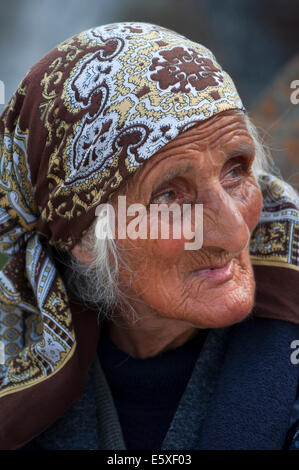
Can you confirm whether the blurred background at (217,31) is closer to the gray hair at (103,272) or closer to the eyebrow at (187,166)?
the gray hair at (103,272)

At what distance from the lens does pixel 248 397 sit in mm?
1596

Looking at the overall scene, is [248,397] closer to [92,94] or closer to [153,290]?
[153,290]

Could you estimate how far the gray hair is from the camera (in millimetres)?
1643

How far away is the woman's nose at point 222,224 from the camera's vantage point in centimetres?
154

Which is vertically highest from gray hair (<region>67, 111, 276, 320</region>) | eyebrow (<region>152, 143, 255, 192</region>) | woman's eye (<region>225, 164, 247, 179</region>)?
eyebrow (<region>152, 143, 255, 192</region>)

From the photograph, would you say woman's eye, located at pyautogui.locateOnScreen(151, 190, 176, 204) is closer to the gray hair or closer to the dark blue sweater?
the gray hair

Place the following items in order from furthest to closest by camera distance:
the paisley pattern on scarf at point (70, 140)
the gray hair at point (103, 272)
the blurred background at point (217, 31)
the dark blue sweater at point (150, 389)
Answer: the blurred background at point (217, 31) < the dark blue sweater at point (150, 389) < the gray hair at point (103, 272) < the paisley pattern on scarf at point (70, 140)

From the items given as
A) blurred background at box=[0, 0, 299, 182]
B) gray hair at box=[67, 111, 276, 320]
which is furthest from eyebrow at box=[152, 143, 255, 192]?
blurred background at box=[0, 0, 299, 182]

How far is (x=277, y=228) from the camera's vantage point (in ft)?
5.73

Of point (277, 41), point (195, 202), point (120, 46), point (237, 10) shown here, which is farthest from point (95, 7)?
point (195, 202)

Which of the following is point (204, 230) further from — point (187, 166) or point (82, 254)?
point (82, 254)

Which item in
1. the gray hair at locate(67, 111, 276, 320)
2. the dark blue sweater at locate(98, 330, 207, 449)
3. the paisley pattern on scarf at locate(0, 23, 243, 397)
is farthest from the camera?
the dark blue sweater at locate(98, 330, 207, 449)

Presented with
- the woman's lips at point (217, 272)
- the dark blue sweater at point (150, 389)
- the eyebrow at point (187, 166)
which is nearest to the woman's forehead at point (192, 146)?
the eyebrow at point (187, 166)

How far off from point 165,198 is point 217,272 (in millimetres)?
265
